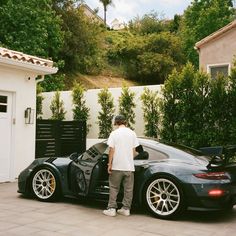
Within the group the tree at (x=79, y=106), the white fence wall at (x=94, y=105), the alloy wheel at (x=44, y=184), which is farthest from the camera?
the tree at (x=79, y=106)

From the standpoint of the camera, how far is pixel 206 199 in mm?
6102

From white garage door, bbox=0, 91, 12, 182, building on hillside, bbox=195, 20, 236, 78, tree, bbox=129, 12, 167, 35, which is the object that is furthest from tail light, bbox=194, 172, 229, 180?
tree, bbox=129, 12, 167, 35

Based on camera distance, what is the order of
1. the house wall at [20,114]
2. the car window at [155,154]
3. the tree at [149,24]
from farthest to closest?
the tree at [149,24], the house wall at [20,114], the car window at [155,154]

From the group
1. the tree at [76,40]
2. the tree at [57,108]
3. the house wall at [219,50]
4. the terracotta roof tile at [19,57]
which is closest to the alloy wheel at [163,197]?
the terracotta roof tile at [19,57]

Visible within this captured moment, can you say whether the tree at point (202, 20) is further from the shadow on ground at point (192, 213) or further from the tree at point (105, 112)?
the shadow on ground at point (192, 213)

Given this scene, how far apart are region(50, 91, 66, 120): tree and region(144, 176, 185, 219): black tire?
393 inches

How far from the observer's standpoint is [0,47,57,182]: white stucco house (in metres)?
10.2

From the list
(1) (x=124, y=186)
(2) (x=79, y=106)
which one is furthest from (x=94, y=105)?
(1) (x=124, y=186)

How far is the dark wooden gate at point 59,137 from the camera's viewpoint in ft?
41.1

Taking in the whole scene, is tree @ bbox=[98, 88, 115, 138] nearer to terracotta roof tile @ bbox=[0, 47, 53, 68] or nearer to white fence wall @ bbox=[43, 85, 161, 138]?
white fence wall @ bbox=[43, 85, 161, 138]

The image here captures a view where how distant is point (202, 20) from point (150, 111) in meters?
24.4

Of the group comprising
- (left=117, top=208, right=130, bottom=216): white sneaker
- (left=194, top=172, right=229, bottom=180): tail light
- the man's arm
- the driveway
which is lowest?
the driveway

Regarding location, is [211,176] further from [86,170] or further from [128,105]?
[128,105]

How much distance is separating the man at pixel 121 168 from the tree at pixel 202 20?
3063 centimetres
